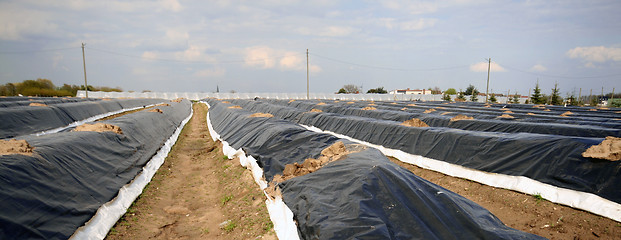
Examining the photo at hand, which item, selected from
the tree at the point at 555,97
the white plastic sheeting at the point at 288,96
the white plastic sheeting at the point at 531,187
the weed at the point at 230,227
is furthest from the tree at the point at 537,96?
the weed at the point at 230,227

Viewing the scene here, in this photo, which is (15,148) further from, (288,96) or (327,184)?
(288,96)

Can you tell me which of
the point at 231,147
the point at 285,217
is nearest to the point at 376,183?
the point at 285,217

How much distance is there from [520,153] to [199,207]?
294 inches

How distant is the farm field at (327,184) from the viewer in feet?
11.3

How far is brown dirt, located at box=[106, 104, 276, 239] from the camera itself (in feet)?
16.1

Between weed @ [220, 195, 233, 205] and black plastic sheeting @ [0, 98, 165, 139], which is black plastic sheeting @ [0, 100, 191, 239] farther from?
black plastic sheeting @ [0, 98, 165, 139]

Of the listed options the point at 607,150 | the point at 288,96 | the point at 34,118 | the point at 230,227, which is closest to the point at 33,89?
the point at 288,96

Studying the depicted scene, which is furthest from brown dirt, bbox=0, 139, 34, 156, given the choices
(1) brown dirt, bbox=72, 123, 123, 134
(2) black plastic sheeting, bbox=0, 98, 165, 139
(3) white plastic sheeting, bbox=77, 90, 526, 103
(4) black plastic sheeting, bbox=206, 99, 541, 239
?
(3) white plastic sheeting, bbox=77, 90, 526, 103

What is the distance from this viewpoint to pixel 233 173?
7.91 metres

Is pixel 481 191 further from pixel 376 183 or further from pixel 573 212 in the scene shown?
pixel 376 183

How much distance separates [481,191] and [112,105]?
28.2 m

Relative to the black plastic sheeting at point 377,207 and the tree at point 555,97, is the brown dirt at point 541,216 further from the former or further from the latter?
the tree at point 555,97

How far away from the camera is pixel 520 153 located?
686cm

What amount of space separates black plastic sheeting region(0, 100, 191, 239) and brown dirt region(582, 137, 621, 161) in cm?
910
